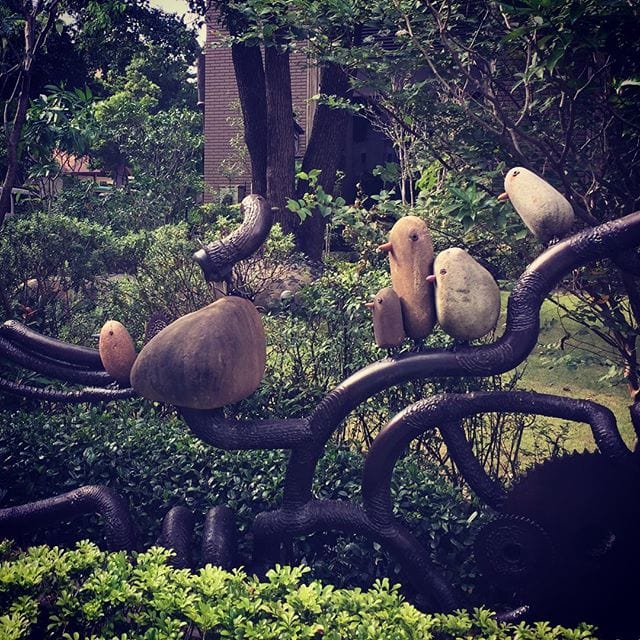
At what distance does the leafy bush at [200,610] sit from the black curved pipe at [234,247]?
127 cm

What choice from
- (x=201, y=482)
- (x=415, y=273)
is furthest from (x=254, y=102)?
(x=415, y=273)

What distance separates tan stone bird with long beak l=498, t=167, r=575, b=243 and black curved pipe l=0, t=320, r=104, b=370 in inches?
80.4

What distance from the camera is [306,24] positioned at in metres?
5.76

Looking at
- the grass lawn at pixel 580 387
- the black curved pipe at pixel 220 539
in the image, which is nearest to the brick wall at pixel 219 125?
the grass lawn at pixel 580 387

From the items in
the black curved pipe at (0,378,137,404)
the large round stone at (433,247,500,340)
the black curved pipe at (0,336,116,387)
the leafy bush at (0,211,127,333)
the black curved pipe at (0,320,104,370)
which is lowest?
the black curved pipe at (0,378,137,404)

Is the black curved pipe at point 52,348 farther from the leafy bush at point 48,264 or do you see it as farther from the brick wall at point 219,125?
the brick wall at point 219,125

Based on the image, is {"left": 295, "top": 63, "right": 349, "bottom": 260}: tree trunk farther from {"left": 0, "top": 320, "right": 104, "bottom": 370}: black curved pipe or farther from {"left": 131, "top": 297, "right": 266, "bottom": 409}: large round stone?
{"left": 131, "top": 297, "right": 266, "bottom": 409}: large round stone

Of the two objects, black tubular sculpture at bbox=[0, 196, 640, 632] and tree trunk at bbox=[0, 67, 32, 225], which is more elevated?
tree trunk at bbox=[0, 67, 32, 225]

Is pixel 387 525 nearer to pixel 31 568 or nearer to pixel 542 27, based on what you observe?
pixel 31 568

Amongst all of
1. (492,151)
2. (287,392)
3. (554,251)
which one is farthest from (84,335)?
(554,251)

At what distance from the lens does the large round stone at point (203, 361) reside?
10.5ft

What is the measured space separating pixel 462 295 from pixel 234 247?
99cm

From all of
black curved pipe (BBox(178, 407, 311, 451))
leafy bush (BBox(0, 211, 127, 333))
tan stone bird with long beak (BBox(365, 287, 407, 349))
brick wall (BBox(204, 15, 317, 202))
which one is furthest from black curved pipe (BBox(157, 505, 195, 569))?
brick wall (BBox(204, 15, 317, 202))

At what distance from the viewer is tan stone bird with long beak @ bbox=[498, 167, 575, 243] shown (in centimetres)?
305
